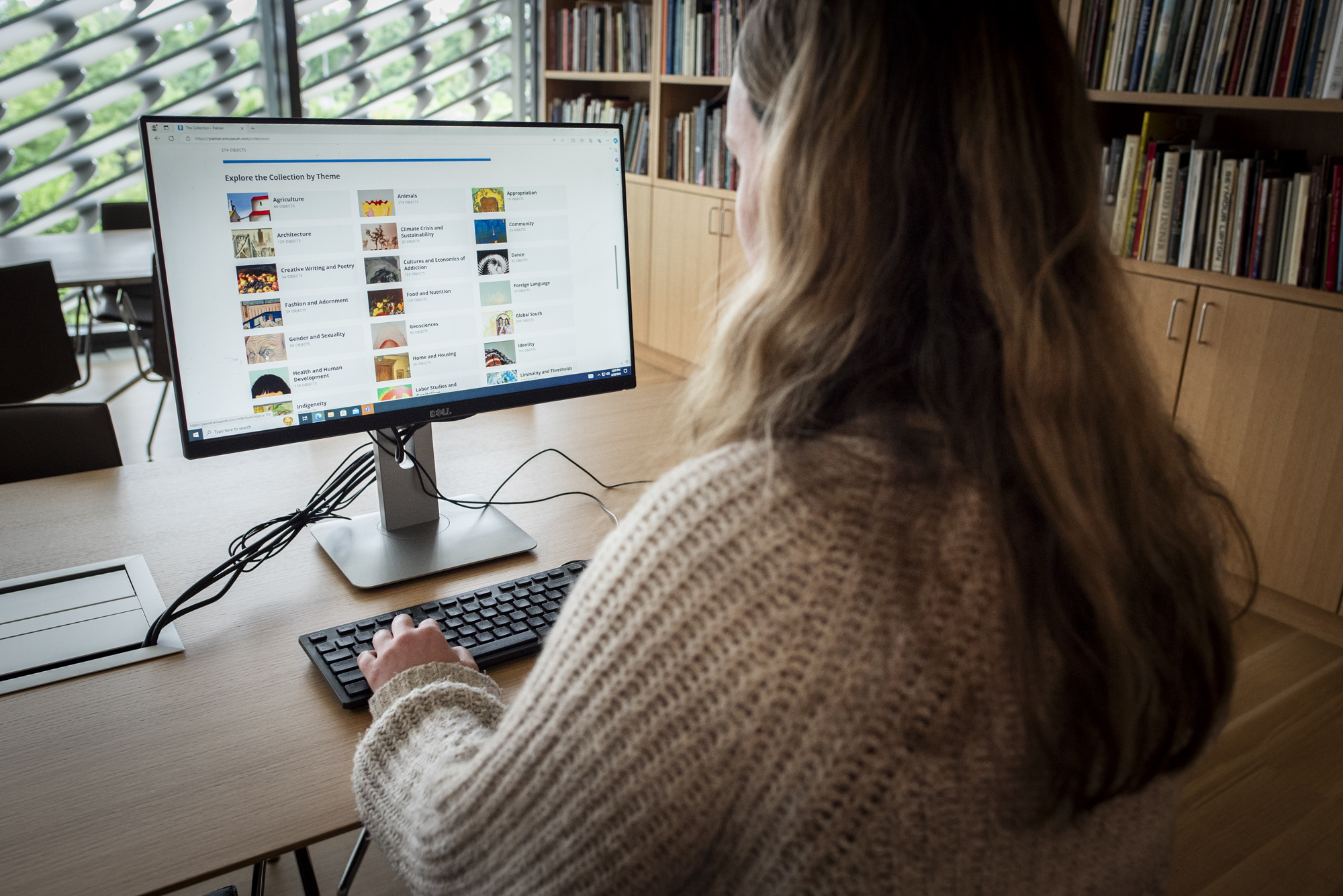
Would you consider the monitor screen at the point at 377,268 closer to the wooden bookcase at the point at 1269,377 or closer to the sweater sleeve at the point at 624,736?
the sweater sleeve at the point at 624,736

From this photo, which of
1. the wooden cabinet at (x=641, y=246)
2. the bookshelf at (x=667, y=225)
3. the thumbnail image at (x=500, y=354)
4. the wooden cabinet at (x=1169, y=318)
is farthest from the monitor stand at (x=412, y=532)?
A: the wooden cabinet at (x=641, y=246)

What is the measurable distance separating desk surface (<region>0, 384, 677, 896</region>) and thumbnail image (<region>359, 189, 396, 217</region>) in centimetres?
40

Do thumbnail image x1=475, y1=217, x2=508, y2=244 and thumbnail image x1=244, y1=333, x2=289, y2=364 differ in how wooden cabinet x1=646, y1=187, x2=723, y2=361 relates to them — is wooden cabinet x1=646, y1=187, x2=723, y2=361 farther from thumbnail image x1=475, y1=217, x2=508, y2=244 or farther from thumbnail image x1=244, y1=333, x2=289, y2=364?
thumbnail image x1=244, y1=333, x2=289, y2=364

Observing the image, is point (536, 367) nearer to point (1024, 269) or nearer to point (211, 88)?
point (1024, 269)

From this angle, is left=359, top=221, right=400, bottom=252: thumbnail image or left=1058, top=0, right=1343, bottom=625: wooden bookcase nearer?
left=359, top=221, right=400, bottom=252: thumbnail image

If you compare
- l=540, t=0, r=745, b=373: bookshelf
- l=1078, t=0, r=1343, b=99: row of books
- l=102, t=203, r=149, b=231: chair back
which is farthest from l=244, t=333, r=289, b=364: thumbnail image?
l=102, t=203, r=149, b=231: chair back

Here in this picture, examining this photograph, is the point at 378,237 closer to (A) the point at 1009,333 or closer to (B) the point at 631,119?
(A) the point at 1009,333

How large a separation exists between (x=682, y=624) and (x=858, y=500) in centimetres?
12

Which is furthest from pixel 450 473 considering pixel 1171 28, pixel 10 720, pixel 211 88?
pixel 211 88

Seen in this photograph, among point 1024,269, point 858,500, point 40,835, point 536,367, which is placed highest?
point 1024,269

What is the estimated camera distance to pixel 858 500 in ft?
1.87

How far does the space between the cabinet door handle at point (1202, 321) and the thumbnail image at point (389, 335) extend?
2000mm

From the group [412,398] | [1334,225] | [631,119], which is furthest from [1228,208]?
[631,119]

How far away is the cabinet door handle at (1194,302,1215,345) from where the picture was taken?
7.75ft
